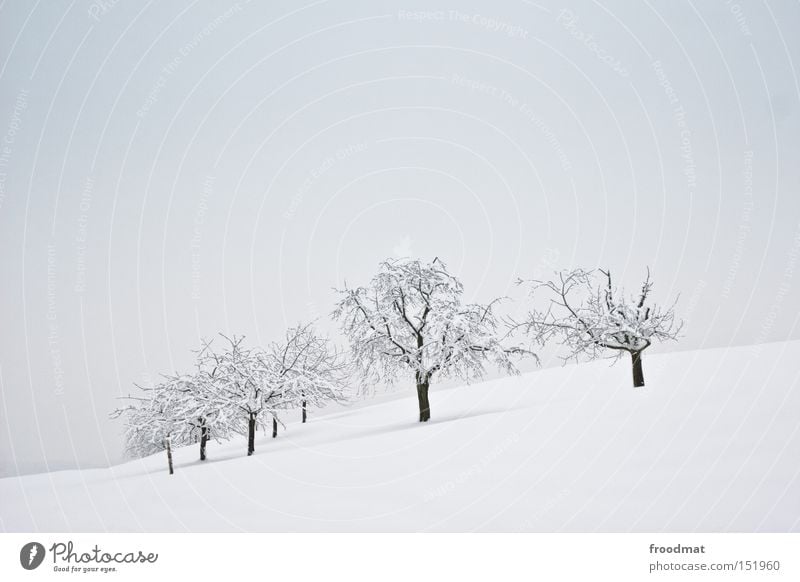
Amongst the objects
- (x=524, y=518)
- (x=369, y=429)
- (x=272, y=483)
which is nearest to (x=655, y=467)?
(x=524, y=518)

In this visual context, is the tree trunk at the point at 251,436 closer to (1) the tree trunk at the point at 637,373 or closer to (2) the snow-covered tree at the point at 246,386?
(2) the snow-covered tree at the point at 246,386

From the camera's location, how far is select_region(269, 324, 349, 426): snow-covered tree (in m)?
14.6

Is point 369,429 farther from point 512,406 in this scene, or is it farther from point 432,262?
point 432,262

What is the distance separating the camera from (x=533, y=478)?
19.4 ft

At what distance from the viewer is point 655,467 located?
221 inches

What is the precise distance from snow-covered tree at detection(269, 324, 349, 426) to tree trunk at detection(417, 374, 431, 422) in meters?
3.50

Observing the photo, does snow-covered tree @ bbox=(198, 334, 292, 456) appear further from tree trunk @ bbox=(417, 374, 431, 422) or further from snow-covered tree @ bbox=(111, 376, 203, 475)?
tree trunk @ bbox=(417, 374, 431, 422)

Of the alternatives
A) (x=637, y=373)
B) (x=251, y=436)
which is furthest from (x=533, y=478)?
(x=251, y=436)

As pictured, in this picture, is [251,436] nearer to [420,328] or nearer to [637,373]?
[420,328]

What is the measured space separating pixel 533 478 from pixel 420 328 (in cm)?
657

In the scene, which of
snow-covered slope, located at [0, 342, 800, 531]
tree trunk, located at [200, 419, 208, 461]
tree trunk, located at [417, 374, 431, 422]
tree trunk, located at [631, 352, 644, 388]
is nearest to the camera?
snow-covered slope, located at [0, 342, 800, 531]

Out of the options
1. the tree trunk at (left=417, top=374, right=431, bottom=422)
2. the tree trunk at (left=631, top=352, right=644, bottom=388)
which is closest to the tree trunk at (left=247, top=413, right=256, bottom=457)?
the tree trunk at (left=417, top=374, right=431, bottom=422)

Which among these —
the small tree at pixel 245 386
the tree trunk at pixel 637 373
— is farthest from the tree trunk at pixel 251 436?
the tree trunk at pixel 637 373
